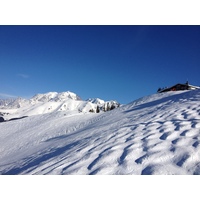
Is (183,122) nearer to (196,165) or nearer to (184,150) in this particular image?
(184,150)

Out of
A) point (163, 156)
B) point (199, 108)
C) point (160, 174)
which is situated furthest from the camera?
point (199, 108)

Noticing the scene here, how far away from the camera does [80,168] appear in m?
3.49

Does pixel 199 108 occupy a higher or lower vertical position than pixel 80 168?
higher

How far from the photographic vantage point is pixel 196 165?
278cm

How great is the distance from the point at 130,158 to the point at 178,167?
3.13 ft

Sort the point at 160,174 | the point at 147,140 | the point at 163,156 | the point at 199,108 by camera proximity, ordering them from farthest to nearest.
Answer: the point at 199,108 < the point at 147,140 < the point at 163,156 < the point at 160,174
